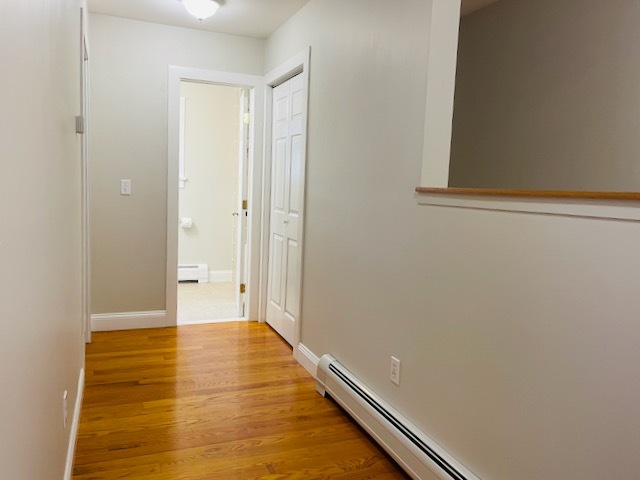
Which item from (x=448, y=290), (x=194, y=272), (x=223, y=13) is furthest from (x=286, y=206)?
(x=194, y=272)

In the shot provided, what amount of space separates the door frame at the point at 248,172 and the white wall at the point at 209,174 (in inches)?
60.6

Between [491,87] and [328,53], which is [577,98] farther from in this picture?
[328,53]

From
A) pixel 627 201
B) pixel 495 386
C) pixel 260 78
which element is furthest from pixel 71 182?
pixel 260 78

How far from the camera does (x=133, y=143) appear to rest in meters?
Answer: 3.78

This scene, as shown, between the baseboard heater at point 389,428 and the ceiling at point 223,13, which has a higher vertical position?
the ceiling at point 223,13

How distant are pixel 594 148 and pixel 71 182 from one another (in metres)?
2.58

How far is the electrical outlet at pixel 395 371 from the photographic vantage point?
2238mm

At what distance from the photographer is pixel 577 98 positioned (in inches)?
109

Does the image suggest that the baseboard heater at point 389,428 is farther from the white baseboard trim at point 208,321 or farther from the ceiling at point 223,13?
the ceiling at point 223,13

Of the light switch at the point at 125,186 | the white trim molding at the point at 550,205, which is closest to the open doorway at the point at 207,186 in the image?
the light switch at the point at 125,186

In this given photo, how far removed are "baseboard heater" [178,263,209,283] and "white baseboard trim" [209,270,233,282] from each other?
0.07 m

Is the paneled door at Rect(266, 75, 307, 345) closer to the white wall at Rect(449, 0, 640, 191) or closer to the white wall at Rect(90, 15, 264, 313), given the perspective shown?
the white wall at Rect(90, 15, 264, 313)

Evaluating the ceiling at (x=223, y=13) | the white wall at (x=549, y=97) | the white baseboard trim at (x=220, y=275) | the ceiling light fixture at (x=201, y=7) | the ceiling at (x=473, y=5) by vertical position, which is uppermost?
the ceiling at (x=473, y=5)

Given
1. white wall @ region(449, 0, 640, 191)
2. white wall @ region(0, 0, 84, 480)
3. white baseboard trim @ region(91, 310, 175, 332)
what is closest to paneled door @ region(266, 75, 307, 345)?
white baseboard trim @ region(91, 310, 175, 332)
